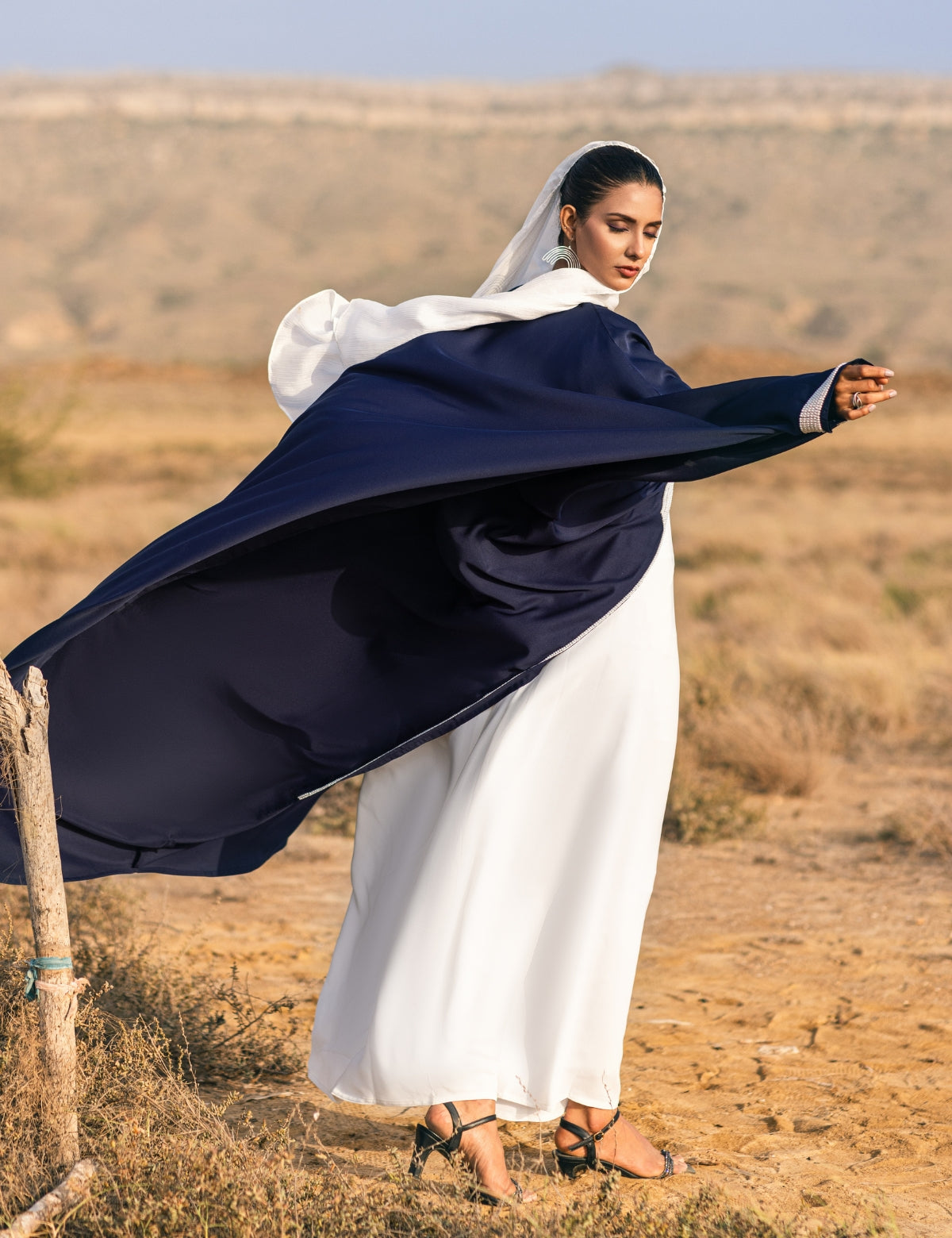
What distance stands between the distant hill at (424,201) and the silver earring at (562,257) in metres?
59.6

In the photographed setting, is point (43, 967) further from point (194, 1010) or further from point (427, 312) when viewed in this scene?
point (427, 312)

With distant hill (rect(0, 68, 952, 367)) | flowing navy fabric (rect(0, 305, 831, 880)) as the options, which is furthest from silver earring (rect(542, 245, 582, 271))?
distant hill (rect(0, 68, 952, 367))

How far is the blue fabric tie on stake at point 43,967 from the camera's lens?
2.77 m

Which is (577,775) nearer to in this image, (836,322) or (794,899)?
(794,899)

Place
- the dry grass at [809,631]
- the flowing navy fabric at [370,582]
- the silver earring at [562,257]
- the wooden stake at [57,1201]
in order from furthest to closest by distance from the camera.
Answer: the dry grass at [809,631] < the silver earring at [562,257] < the flowing navy fabric at [370,582] < the wooden stake at [57,1201]

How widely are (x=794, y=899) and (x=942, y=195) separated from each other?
271 feet

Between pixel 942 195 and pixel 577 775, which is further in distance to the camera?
pixel 942 195

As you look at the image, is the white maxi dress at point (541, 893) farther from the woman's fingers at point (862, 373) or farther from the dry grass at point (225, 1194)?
the woman's fingers at point (862, 373)

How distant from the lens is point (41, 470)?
66.6ft

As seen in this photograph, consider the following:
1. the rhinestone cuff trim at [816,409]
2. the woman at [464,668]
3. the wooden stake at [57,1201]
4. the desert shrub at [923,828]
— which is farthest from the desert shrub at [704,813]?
the wooden stake at [57,1201]

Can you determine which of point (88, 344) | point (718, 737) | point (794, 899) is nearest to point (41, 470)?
point (718, 737)

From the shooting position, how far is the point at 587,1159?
3.12 meters

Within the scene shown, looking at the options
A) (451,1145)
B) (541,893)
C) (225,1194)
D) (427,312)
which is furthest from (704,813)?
(225,1194)

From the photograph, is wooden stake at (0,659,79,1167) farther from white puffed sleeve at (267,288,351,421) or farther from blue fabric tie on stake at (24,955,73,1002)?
white puffed sleeve at (267,288,351,421)
